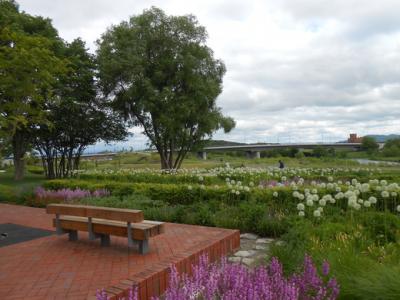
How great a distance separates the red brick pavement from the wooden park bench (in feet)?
0.57

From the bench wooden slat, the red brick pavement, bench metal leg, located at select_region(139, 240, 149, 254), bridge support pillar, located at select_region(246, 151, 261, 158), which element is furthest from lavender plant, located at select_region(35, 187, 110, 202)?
bridge support pillar, located at select_region(246, 151, 261, 158)

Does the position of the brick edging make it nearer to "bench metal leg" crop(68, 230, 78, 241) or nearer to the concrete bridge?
"bench metal leg" crop(68, 230, 78, 241)

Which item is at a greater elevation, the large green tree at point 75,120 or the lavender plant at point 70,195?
the large green tree at point 75,120

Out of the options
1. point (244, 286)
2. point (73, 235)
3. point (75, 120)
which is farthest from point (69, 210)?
point (75, 120)

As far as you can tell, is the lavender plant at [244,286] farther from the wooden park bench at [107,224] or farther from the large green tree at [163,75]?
the large green tree at [163,75]

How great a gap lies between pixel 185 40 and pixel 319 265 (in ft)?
63.2

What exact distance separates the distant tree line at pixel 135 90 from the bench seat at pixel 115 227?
13343 mm

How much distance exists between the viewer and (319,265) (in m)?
3.51

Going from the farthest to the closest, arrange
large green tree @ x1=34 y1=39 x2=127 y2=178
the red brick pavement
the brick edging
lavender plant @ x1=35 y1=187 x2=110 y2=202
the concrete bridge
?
the concrete bridge → large green tree @ x1=34 y1=39 x2=127 y2=178 → lavender plant @ x1=35 y1=187 x2=110 y2=202 → the red brick pavement → the brick edging

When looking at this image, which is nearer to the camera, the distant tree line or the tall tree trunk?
the distant tree line

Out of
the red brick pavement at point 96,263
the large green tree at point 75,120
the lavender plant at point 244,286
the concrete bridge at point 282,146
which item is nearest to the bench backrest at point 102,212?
the red brick pavement at point 96,263

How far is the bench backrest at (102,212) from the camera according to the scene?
4.52 m

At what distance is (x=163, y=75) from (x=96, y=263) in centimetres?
1697

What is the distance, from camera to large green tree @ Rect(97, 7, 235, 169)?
19.6 m
